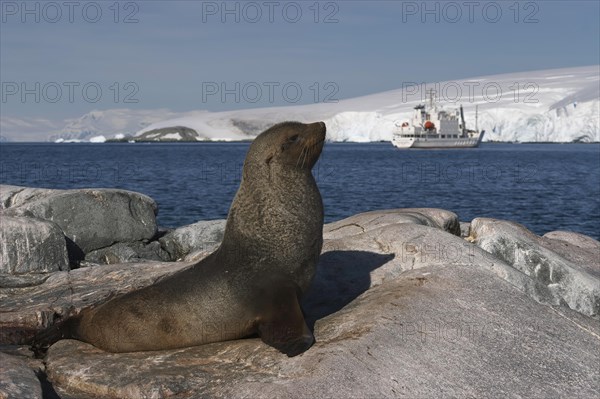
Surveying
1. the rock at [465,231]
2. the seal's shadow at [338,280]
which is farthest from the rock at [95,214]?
the seal's shadow at [338,280]

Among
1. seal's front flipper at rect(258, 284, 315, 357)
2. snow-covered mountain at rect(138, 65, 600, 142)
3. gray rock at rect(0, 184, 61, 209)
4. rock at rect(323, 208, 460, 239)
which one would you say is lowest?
seal's front flipper at rect(258, 284, 315, 357)

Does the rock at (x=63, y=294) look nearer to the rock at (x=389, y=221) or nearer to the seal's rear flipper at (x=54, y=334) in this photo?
the seal's rear flipper at (x=54, y=334)

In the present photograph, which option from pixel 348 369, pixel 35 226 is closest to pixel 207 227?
pixel 35 226

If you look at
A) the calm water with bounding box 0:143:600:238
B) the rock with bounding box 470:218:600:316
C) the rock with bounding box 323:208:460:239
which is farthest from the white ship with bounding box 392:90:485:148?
the rock with bounding box 470:218:600:316

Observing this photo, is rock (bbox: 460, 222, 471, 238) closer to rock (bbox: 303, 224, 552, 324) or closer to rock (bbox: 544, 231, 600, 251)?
rock (bbox: 544, 231, 600, 251)

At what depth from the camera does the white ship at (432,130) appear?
348 feet

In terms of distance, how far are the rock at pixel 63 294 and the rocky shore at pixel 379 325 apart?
16mm

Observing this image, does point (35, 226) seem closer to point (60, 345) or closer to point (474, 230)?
point (60, 345)

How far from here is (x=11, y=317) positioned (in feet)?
22.3

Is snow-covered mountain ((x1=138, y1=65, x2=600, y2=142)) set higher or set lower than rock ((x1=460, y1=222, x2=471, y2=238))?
higher

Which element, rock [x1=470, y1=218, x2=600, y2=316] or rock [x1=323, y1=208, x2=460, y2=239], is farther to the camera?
rock [x1=323, y1=208, x2=460, y2=239]

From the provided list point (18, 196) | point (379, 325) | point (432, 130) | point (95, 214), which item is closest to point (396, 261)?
point (379, 325)

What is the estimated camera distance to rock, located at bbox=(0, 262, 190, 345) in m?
6.72

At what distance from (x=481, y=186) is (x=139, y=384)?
3864 cm
